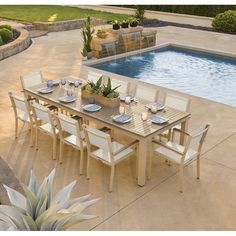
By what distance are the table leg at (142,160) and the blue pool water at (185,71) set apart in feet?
19.1

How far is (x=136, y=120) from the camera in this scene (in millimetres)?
6215

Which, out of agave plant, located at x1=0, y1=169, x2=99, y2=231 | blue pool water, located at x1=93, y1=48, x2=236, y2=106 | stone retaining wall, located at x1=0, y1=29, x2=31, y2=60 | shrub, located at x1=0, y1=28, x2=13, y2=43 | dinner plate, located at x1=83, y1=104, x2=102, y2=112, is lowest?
blue pool water, located at x1=93, y1=48, x2=236, y2=106

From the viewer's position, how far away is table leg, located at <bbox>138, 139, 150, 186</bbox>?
224 inches

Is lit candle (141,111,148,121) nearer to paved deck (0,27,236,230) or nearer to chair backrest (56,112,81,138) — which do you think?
paved deck (0,27,236,230)

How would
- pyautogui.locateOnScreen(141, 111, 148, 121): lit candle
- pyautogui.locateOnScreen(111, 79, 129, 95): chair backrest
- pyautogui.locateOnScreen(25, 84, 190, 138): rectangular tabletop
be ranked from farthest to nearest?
1. pyautogui.locateOnScreen(111, 79, 129, 95): chair backrest
2. pyautogui.locateOnScreen(141, 111, 148, 121): lit candle
3. pyautogui.locateOnScreen(25, 84, 190, 138): rectangular tabletop

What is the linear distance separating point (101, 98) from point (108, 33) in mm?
8842

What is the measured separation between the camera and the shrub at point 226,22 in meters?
20.0

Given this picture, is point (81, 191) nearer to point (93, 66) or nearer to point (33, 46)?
point (93, 66)

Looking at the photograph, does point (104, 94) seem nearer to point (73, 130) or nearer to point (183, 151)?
point (73, 130)

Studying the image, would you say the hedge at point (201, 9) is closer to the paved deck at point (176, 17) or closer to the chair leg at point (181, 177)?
the paved deck at point (176, 17)

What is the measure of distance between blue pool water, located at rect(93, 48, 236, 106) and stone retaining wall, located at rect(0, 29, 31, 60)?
12.3 ft

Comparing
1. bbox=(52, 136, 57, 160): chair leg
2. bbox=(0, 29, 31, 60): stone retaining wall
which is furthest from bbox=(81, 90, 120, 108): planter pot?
bbox=(0, 29, 31, 60): stone retaining wall

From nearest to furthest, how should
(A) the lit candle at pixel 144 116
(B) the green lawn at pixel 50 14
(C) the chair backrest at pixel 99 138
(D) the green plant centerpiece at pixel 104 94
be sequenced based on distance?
(C) the chair backrest at pixel 99 138, (A) the lit candle at pixel 144 116, (D) the green plant centerpiece at pixel 104 94, (B) the green lawn at pixel 50 14

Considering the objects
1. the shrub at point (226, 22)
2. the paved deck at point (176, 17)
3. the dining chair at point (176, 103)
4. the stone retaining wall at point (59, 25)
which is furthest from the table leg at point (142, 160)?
the paved deck at point (176, 17)
